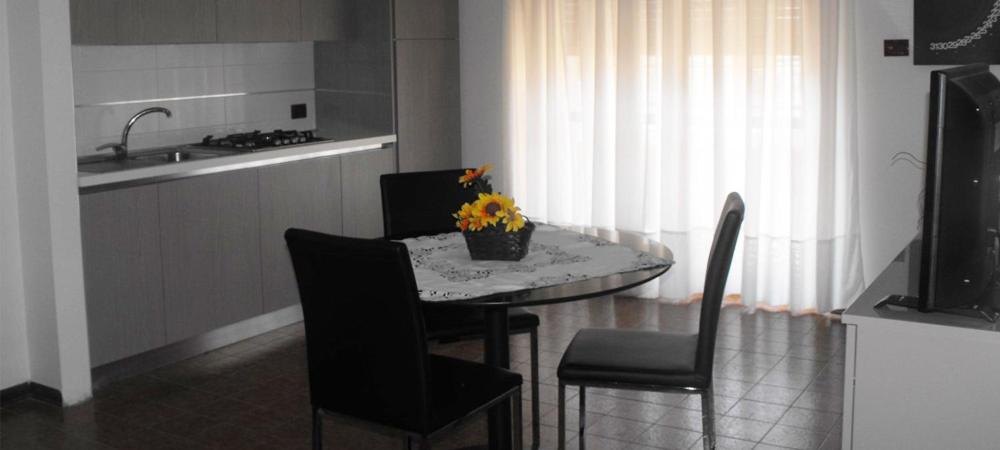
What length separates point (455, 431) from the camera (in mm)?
4020

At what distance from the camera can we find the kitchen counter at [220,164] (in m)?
4.39

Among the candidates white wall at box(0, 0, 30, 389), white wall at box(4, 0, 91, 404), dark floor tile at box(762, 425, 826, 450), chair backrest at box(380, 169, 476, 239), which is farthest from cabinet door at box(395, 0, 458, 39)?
dark floor tile at box(762, 425, 826, 450)

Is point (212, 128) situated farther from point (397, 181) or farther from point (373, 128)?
point (397, 181)

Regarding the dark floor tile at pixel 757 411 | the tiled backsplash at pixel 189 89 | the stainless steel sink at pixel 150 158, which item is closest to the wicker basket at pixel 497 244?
the dark floor tile at pixel 757 411

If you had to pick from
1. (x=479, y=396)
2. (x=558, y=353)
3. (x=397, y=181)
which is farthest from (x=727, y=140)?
(x=479, y=396)

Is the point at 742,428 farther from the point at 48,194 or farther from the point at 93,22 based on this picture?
the point at 93,22

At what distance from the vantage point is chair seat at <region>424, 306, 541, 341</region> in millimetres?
3762

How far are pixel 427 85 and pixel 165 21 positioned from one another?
1655mm

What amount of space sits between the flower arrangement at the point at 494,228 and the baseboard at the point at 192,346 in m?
1.94

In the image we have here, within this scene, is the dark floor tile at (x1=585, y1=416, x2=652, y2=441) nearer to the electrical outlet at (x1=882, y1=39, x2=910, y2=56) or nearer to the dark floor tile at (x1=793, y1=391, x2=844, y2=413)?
the dark floor tile at (x1=793, y1=391, x2=844, y2=413)

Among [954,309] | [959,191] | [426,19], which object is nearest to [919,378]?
[954,309]

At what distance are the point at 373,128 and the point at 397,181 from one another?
1.73 metres

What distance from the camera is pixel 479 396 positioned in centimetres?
304

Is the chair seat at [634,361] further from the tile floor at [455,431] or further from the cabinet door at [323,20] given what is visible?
the cabinet door at [323,20]
